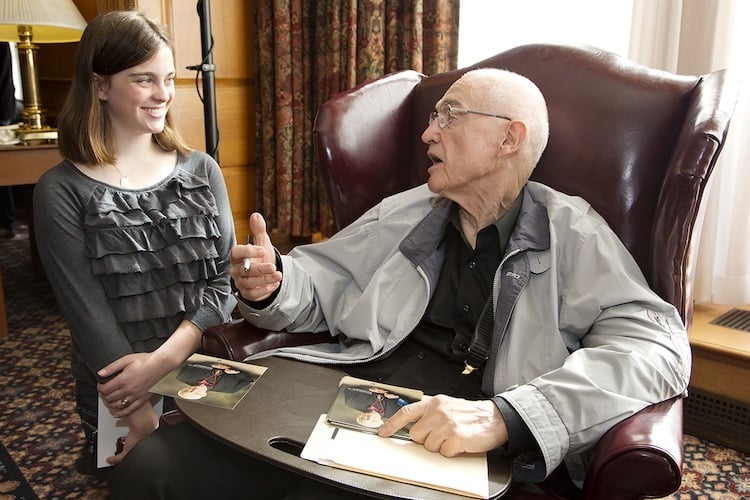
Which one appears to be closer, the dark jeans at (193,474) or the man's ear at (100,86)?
the dark jeans at (193,474)

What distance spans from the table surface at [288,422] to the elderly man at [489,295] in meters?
0.12

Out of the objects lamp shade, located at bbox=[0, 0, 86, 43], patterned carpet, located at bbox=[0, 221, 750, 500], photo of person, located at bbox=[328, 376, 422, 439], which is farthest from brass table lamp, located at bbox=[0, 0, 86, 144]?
photo of person, located at bbox=[328, 376, 422, 439]

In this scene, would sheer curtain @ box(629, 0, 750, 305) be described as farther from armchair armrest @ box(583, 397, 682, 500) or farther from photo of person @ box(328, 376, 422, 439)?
photo of person @ box(328, 376, 422, 439)

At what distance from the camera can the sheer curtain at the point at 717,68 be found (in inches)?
82.4

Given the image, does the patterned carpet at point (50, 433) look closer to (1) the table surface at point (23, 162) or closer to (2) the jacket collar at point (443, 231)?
(1) the table surface at point (23, 162)

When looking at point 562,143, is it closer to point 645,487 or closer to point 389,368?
point 389,368

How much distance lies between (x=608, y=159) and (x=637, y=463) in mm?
729

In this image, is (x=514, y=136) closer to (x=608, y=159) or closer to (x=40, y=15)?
(x=608, y=159)

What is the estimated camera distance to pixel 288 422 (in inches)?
42.0

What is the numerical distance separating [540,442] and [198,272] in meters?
0.98

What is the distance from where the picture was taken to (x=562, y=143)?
1.52 metres

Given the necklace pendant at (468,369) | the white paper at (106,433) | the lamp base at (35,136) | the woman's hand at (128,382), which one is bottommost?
the white paper at (106,433)

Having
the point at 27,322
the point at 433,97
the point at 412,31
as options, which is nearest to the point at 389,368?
the point at 433,97

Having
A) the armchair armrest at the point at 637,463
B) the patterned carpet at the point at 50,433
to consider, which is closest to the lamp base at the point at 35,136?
the patterned carpet at the point at 50,433
